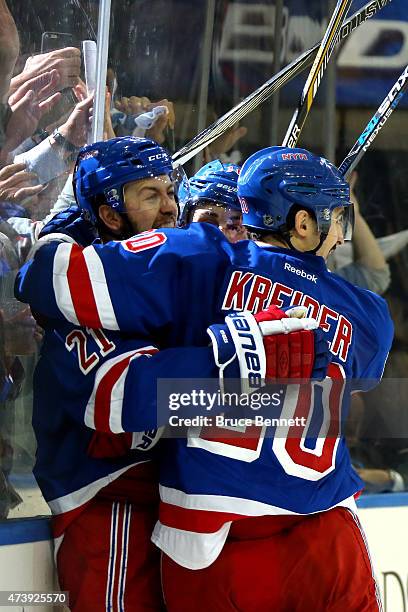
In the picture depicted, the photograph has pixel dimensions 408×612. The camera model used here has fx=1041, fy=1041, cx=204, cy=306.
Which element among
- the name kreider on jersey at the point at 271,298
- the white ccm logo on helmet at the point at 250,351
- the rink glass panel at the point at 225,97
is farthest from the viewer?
the rink glass panel at the point at 225,97

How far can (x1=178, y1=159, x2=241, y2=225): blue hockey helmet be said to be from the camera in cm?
205

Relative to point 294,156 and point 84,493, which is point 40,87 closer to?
point 294,156

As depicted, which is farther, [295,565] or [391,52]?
[391,52]

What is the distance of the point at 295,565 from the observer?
58.2 inches

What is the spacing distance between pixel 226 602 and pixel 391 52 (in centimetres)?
297

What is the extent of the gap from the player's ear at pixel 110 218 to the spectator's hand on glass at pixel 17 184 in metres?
0.22

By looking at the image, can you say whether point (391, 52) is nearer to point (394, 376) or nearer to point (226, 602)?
point (394, 376)

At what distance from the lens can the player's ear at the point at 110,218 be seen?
1.66 metres

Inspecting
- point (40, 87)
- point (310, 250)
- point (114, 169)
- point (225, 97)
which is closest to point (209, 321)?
point (310, 250)

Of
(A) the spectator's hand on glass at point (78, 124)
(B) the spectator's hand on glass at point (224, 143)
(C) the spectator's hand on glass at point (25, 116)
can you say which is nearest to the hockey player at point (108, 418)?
(C) the spectator's hand on glass at point (25, 116)

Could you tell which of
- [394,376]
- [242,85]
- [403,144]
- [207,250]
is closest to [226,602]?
[207,250]

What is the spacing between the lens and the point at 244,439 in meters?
1.48

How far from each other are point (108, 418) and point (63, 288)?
192mm

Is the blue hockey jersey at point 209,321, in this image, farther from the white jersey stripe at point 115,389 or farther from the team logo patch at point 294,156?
the team logo patch at point 294,156
